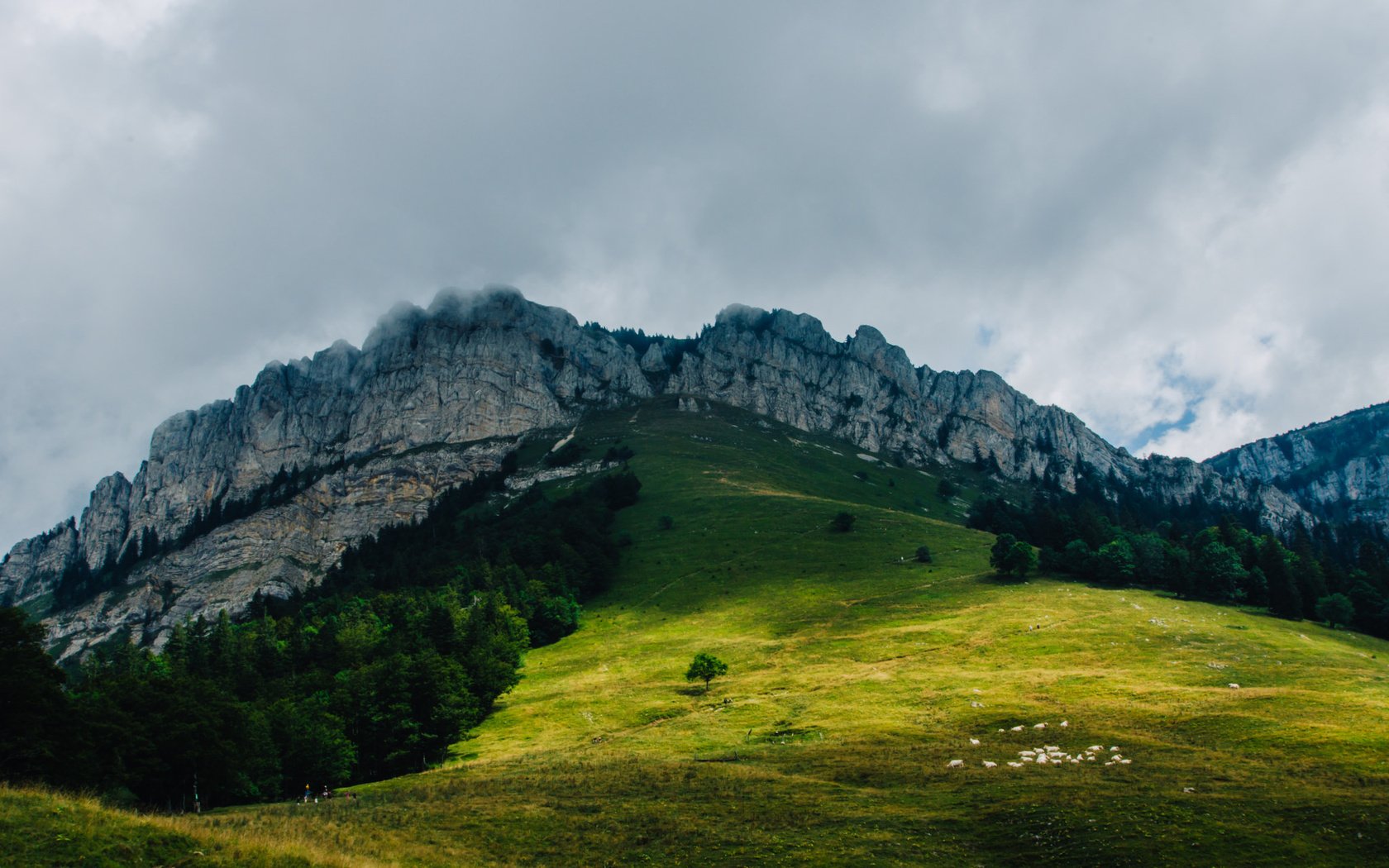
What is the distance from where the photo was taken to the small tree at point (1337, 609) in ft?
313

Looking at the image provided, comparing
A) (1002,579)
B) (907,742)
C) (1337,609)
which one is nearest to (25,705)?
(907,742)

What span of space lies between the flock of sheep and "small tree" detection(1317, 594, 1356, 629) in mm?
78111

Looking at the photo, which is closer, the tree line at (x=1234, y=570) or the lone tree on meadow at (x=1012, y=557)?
the tree line at (x=1234, y=570)

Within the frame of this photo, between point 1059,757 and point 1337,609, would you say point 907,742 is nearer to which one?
point 1059,757

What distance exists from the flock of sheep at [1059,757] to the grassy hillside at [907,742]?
1.35ft

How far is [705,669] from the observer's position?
2926 inches

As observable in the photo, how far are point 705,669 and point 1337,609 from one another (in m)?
86.0

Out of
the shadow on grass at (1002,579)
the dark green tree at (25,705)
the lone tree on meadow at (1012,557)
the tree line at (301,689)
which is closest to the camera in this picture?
the dark green tree at (25,705)

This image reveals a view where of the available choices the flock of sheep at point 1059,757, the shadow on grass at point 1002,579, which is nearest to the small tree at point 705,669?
the flock of sheep at point 1059,757

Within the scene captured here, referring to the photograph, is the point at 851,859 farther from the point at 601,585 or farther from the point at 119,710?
the point at 601,585

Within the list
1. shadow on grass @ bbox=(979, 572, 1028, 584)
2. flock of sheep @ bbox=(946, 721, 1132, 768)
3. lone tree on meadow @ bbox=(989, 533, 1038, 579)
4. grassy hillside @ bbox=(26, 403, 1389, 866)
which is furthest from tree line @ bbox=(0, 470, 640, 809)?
lone tree on meadow @ bbox=(989, 533, 1038, 579)

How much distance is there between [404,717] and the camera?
211ft

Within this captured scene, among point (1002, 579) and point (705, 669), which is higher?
point (1002, 579)

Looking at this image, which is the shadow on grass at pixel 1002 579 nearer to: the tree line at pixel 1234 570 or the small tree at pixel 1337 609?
the tree line at pixel 1234 570
